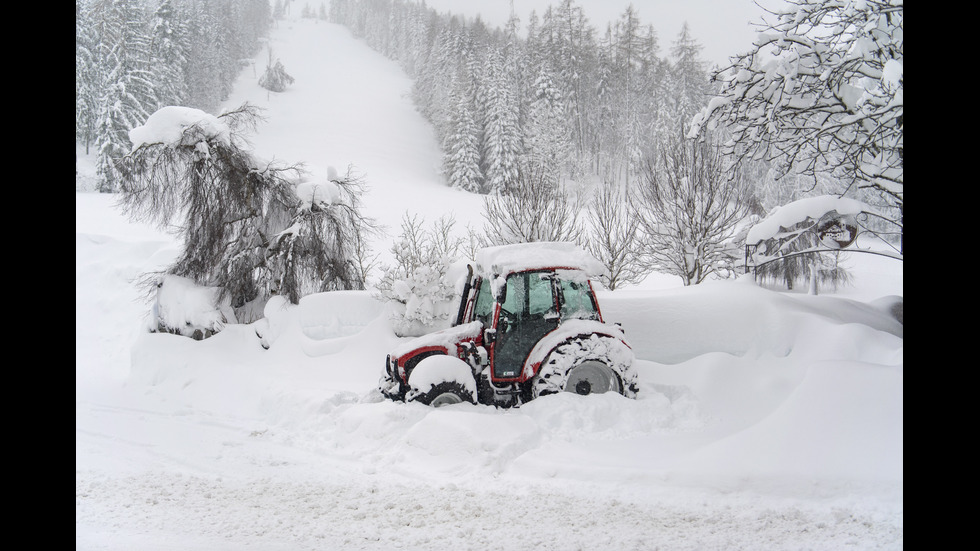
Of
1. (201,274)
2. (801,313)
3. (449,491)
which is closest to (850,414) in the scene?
(801,313)

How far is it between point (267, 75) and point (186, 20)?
15.4 m

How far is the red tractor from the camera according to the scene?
5.14 m

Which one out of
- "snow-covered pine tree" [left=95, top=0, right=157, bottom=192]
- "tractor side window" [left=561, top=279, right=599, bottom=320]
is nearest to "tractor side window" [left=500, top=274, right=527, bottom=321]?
"tractor side window" [left=561, top=279, right=599, bottom=320]

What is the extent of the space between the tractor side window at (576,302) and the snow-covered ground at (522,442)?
983 millimetres

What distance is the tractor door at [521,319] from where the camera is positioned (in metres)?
5.37

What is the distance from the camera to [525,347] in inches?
215

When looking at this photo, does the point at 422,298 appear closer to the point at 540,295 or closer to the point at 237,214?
the point at 540,295

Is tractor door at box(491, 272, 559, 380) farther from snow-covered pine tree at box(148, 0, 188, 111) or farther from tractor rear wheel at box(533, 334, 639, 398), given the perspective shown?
snow-covered pine tree at box(148, 0, 188, 111)

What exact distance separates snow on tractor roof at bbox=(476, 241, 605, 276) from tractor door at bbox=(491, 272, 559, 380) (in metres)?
0.12

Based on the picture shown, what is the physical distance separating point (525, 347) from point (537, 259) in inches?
38.1

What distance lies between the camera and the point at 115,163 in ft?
29.2

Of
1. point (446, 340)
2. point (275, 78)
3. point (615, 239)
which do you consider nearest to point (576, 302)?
point (446, 340)

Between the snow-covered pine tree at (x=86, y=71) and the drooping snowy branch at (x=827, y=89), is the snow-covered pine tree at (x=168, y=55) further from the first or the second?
the drooping snowy branch at (x=827, y=89)

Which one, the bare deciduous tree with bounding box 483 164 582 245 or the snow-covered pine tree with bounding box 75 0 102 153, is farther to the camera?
the bare deciduous tree with bounding box 483 164 582 245
